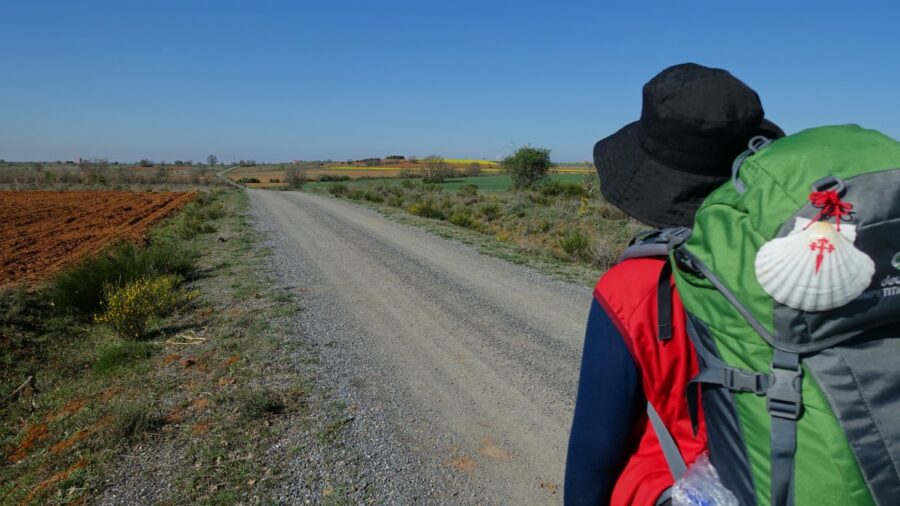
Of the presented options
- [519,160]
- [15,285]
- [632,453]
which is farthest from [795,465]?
[519,160]

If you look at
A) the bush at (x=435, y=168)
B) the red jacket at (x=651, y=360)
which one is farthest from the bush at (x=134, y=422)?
the bush at (x=435, y=168)

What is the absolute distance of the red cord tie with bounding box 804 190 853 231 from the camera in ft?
2.76

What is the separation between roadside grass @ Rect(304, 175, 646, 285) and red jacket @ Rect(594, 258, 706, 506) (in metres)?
7.30

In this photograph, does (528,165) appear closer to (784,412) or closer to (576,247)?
(576,247)

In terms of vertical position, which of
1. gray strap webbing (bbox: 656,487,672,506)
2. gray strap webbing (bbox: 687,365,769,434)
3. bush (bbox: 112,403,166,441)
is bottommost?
bush (bbox: 112,403,166,441)

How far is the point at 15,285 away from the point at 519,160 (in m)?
29.7

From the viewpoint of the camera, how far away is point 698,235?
1012 mm

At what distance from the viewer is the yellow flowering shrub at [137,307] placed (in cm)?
622

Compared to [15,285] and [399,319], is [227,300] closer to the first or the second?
[399,319]

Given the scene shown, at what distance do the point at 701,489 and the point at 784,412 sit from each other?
0.30 m

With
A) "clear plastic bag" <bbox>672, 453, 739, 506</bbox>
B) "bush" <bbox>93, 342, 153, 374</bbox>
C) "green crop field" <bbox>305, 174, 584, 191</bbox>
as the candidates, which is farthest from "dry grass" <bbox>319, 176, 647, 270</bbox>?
"green crop field" <bbox>305, 174, 584, 191</bbox>

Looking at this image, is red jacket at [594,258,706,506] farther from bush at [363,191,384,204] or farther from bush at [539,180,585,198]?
bush at [363,191,384,204]

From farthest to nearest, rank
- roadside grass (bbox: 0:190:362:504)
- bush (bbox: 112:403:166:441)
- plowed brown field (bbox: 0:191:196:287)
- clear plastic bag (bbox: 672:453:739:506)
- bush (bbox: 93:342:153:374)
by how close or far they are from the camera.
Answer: plowed brown field (bbox: 0:191:196:287)
bush (bbox: 93:342:153:374)
bush (bbox: 112:403:166:441)
roadside grass (bbox: 0:190:362:504)
clear plastic bag (bbox: 672:453:739:506)

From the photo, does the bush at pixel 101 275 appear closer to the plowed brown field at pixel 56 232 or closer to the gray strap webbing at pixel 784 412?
the plowed brown field at pixel 56 232
